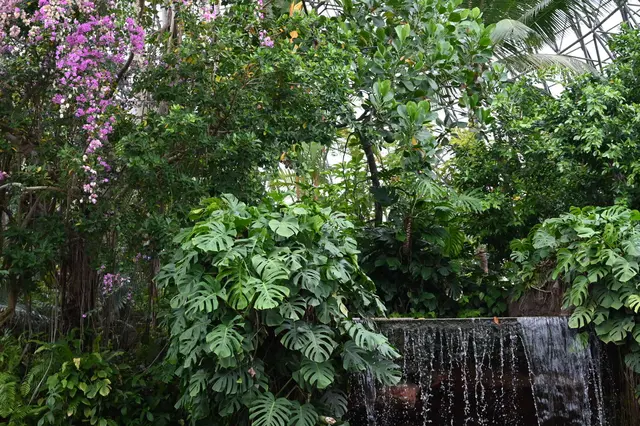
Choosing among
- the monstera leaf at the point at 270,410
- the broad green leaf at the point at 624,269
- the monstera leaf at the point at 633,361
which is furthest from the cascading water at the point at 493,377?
the monstera leaf at the point at 270,410

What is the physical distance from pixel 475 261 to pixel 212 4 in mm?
4224

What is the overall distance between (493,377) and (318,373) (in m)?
2.32

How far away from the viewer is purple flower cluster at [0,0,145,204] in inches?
193

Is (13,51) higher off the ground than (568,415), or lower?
higher

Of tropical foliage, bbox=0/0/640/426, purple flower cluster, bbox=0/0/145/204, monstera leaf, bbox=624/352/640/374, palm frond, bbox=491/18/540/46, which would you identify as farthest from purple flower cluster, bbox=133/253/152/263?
palm frond, bbox=491/18/540/46

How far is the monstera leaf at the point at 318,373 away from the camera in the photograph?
13.5 ft

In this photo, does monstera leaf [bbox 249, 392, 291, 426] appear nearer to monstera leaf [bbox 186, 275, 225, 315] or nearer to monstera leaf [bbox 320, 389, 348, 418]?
monstera leaf [bbox 320, 389, 348, 418]

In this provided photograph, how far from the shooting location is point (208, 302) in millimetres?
4102

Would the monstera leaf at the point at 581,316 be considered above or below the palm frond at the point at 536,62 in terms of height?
below

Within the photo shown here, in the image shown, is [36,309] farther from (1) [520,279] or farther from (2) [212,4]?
(1) [520,279]

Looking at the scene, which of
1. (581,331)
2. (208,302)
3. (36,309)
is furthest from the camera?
(36,309)

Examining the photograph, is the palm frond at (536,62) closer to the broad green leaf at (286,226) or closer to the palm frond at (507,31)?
the palm frond at (507,31)

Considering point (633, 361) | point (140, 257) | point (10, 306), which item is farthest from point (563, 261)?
point (10, 306)

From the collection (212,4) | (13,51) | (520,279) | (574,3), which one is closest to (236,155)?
(212,4)
